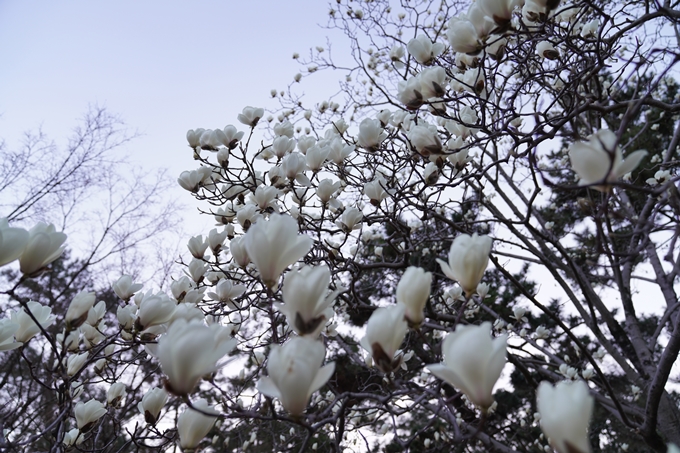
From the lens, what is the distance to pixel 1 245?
2.25 feet

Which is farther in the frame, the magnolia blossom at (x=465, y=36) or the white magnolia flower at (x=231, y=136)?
the white magnolia flower at (x=231, y=136)

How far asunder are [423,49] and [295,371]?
1222 millimetres

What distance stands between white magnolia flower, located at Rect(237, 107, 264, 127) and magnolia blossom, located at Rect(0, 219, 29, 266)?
1.29m

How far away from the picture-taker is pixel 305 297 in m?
0.61

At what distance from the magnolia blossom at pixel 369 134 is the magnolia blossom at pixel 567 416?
4.08ft

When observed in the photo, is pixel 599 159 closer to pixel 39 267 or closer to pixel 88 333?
pixel 39 267

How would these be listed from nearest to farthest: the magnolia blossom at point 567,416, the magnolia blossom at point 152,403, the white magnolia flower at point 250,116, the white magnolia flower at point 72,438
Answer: the magnolia blossom at point 567,416
the magnolia blossom at point 152,403
the white magnolia flower at point 72,438
the white magnolia flower at point 250,116

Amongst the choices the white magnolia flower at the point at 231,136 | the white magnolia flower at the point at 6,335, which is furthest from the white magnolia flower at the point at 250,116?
the white magnolia flower at the point at 6,335

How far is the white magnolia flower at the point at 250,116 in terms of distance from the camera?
1.89 m

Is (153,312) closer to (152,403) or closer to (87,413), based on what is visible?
(152,403)

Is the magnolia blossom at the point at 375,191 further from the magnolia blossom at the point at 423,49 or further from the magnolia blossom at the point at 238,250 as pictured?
the magnolia blossom at the point at 238,250

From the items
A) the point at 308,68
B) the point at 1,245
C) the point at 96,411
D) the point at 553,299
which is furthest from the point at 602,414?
the point at 1,245

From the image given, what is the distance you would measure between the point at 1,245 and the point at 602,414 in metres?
9.12

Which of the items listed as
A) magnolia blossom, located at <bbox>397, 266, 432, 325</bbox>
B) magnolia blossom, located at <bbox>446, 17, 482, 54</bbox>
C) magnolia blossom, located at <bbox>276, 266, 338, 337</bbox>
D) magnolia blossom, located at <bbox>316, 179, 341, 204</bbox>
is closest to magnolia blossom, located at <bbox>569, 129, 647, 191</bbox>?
magnolia blossom, located at <bbox>397, 266, 432, 325</bbox>
